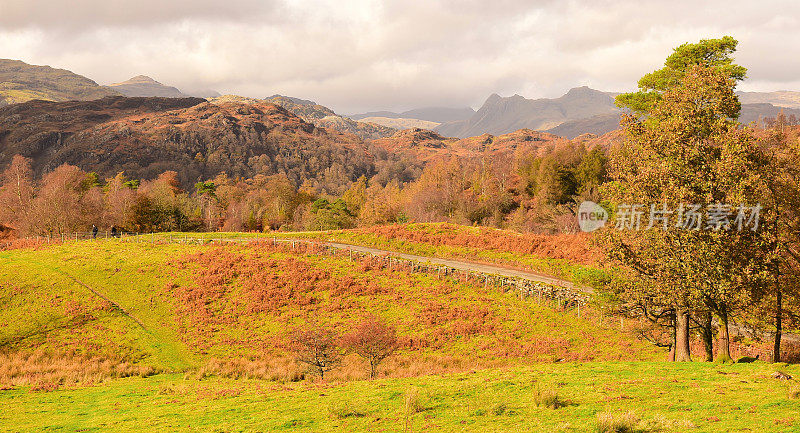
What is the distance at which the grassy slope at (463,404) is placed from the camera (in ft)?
47.5

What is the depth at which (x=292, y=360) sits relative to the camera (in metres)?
33.8

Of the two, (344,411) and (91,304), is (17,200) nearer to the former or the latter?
(91,304)

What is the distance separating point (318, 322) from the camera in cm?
4134

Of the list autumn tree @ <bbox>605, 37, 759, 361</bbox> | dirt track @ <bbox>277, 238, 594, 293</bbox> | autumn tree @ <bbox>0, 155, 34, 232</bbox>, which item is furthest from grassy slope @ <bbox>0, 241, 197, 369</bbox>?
autumn tree @ <bbox>605, 37, 759, 361</bbox>

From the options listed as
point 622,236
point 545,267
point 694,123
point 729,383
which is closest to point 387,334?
point 622,236

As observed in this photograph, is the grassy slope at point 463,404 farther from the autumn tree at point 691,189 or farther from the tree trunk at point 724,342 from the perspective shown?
the autumn tree at point 691,189

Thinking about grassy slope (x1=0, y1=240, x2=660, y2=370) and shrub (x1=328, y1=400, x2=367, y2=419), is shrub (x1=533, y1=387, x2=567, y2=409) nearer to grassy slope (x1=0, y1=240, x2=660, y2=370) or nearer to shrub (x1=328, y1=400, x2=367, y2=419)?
shrub (x1=328, y1=400, x2=367, y2=419)

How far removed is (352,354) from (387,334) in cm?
606

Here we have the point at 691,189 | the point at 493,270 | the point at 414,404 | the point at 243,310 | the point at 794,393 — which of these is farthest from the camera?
the point at 493,270

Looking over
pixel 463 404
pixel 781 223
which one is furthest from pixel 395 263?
pixel 781 223

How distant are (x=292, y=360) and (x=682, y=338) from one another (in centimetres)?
2738

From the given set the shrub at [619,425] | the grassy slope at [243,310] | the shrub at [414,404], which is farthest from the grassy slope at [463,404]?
the grassy slope at [243,310]

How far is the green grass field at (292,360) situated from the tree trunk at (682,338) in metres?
3.19

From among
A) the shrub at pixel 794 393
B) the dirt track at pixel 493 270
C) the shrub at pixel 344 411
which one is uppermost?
the shrub at pixel 794 393
